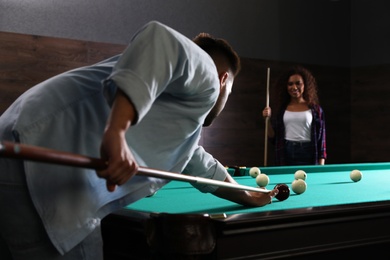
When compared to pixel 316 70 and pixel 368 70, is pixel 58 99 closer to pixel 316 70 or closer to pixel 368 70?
pixel 316 70

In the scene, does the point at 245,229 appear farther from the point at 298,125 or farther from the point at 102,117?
the point at 298,125

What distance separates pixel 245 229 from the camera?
1561mm

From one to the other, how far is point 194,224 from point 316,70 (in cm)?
641

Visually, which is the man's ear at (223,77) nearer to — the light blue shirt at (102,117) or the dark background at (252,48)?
the light blue shirt at (102,117)

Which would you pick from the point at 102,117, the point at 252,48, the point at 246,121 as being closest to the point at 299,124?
the point at 246,121

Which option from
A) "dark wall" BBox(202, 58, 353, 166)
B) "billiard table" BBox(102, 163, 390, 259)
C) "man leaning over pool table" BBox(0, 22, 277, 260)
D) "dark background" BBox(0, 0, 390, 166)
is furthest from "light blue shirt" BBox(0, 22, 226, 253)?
"dark wall" BBox(202, 58, 353, 166)

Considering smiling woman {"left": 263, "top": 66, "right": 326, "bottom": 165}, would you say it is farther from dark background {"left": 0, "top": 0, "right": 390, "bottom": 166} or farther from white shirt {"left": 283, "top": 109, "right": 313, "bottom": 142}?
dark background {"left": 0, "top": 0, "right": 390, "bottom": 166}

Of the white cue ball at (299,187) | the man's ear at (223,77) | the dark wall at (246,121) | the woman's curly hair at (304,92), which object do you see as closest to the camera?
the man's ear at (223,77)

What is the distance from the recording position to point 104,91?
4.22 feet

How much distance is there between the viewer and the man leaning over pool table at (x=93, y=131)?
1.25m

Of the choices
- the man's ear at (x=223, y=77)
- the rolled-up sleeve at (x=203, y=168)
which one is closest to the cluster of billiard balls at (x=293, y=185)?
the rolled-up sleeve at (x=203, y=168)

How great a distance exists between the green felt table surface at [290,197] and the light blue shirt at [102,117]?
415mm

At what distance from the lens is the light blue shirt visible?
128cm

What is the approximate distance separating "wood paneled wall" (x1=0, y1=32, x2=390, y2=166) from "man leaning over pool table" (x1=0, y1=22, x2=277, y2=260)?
409cm
